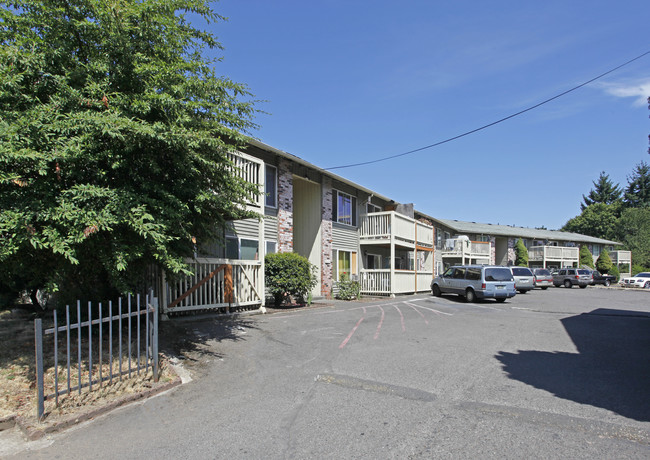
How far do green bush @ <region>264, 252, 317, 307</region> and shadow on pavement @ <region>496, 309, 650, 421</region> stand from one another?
7.21 meters

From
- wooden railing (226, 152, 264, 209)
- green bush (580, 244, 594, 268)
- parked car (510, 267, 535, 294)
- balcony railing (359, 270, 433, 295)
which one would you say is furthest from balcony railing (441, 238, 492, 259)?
wooden railing (226, 152, 264, 209)

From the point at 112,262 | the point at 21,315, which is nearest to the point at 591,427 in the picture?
the point at 112,262

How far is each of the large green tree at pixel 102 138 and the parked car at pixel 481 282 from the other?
14804mm

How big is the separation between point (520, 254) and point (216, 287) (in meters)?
38.9

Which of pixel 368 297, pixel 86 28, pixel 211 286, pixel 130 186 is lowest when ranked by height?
pixel 368 297

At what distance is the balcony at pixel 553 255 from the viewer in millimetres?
44406

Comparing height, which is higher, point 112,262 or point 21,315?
point 112,262

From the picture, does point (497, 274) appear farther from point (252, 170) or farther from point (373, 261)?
point (252, 170)

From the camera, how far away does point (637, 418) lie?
475 cm

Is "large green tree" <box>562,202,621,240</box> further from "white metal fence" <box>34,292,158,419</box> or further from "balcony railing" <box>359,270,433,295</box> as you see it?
"white metal fence" <box>34,292,158,419</box>

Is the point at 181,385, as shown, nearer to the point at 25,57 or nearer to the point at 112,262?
the point at 112,262

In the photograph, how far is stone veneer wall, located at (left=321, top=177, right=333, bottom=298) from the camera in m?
18.4

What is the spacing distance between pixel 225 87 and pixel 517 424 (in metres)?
6.65

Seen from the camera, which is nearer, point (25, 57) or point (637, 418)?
point (637, 418)
